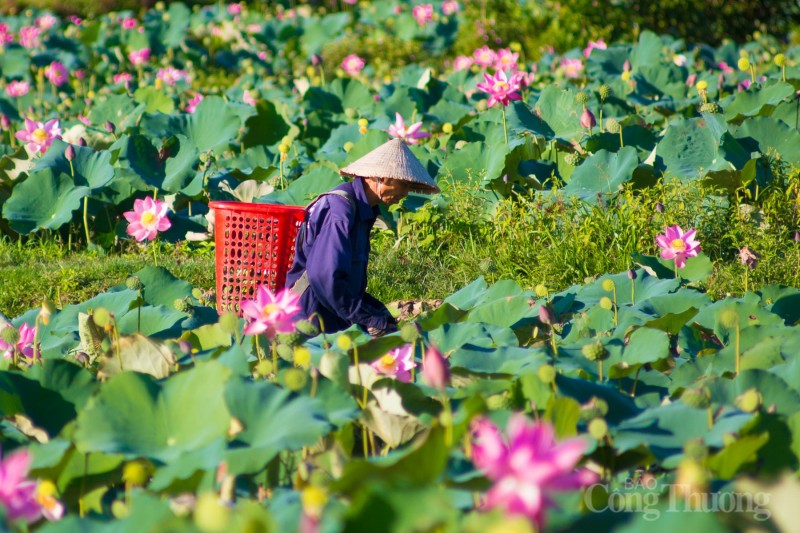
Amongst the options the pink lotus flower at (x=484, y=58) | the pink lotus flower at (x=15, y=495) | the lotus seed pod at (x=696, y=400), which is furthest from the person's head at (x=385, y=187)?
the pink lotus flower at (x=484, y=58)

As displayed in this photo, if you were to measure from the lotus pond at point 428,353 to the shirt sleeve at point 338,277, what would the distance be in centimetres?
18

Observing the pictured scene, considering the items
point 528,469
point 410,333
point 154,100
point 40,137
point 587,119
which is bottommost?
point 154,100

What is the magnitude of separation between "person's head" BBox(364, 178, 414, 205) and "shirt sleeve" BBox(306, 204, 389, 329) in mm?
205

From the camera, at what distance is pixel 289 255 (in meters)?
3.72

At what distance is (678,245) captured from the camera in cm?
328

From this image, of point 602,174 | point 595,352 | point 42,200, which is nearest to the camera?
point 595,352

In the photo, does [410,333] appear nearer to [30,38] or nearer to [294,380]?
[294,380]

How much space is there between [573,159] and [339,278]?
1.68 metres

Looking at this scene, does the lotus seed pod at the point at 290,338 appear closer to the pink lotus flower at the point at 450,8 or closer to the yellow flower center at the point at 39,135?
the yellow flower center at the point at 39,135

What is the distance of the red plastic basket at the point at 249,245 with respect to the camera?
361cm

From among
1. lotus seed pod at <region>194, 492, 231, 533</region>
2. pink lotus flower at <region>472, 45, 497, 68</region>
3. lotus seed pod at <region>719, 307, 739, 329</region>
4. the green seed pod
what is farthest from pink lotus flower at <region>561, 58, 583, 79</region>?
lotus seed pod at <region>194, 492, 231, 533</region>

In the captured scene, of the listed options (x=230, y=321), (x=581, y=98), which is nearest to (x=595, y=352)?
(x=230, y=321)

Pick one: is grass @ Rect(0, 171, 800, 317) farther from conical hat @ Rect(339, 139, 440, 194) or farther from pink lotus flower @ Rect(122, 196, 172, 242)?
conical hat @ Rect(339, 139, 440, 194)

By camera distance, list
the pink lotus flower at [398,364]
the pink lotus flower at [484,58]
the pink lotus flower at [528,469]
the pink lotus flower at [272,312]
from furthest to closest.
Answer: the pink lotus flower at [484,58] < the pink lotus flower at [398,364] < the pink lotus flower at [272,312] < the pink lotus flower at [528,469]
